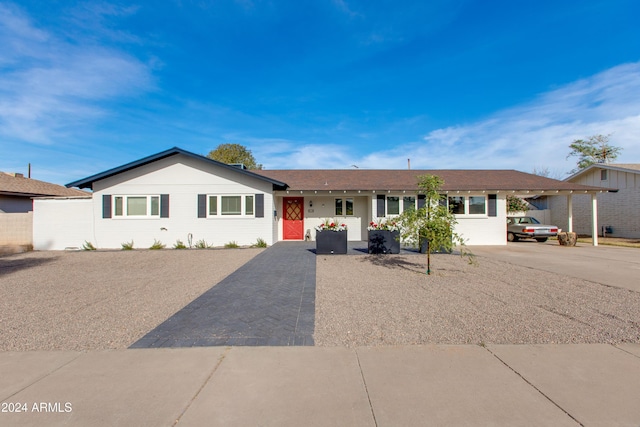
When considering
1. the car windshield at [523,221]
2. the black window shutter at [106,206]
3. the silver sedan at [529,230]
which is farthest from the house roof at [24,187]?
the car windshield at [523,221]

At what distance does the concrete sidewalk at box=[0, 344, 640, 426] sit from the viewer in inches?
92.9

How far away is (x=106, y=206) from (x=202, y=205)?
4.35 m

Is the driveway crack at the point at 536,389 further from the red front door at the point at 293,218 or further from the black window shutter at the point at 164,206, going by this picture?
the black window shutter at the point at 164,206

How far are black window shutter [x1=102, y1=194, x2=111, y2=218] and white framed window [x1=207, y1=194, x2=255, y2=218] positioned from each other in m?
4.48

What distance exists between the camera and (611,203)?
792 inches

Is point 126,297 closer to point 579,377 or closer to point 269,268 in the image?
point 269,268

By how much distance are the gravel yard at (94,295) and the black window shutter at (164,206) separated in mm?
2915

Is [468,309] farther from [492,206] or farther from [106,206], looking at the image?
[106,206]

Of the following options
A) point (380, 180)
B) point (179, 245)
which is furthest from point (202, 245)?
point (380, 180)

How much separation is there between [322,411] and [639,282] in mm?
8526

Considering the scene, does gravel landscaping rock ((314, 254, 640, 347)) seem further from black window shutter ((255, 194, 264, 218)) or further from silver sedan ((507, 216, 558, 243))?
silver sedan ((507, 216, 558, 243))

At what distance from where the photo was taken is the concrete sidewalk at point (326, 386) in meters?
2.36

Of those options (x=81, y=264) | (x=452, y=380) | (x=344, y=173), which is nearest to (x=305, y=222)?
(x=344, y=173)

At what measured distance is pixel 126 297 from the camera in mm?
5863
